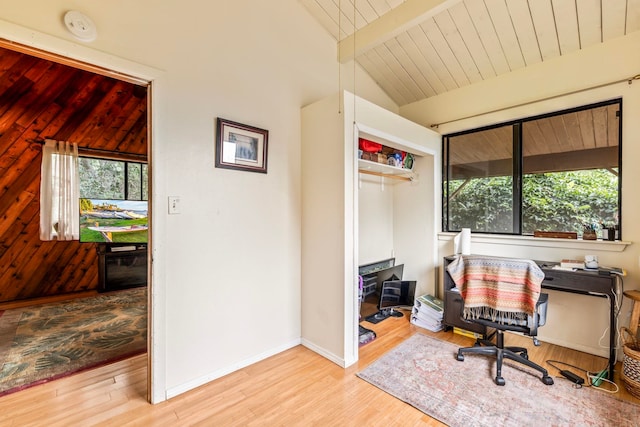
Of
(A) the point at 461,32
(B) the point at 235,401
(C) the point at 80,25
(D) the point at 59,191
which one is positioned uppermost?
(A) the point at 461,32

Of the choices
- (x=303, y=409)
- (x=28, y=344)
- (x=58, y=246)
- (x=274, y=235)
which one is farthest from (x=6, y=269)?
(x=303, y=409)

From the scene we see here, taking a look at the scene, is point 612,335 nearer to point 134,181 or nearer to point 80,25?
point 80,25

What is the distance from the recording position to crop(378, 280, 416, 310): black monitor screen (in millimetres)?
3201

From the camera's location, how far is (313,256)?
253 centimetres

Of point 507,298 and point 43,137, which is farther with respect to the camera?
point 43,137

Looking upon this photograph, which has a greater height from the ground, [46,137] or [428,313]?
[46,137]

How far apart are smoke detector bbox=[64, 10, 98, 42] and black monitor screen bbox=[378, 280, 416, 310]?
3094mm

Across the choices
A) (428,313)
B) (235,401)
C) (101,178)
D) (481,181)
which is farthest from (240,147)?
(101,178)

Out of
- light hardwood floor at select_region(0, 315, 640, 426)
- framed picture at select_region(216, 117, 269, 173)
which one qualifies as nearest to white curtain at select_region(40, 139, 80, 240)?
light hardwood floor at select_region(0, 315, 640, 426)

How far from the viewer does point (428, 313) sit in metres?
2.99

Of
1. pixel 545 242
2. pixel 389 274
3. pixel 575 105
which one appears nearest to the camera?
pixel 575 105

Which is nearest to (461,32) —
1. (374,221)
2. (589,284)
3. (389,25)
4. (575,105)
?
(389,25)

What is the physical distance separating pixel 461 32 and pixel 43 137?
4939 millimetres

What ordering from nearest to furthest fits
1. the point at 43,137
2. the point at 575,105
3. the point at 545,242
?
the point at 575,105 → the point at 545,242 → the point at 43,137
